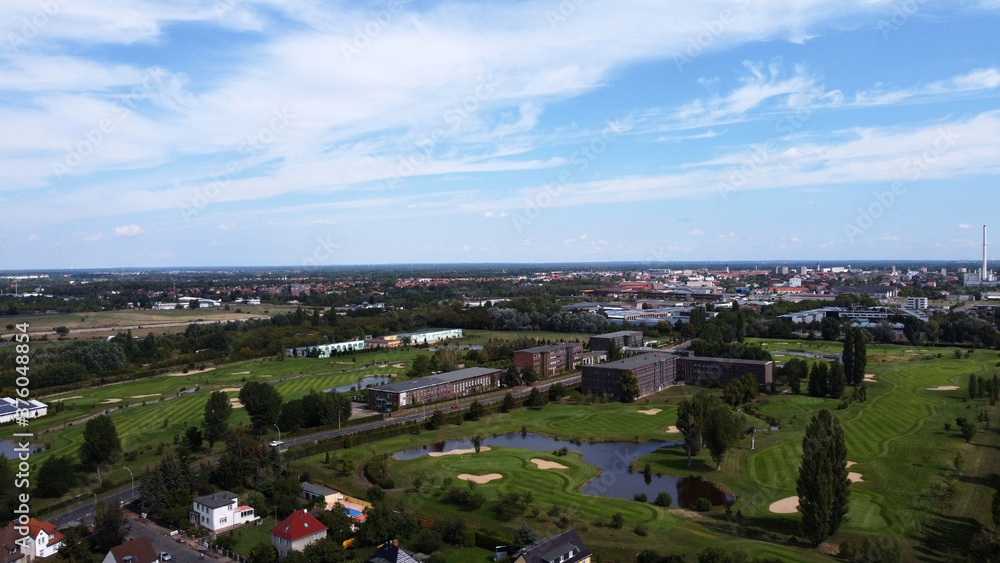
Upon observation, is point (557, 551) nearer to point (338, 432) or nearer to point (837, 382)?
point (338, 432)

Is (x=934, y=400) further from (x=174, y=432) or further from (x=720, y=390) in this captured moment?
(x=174, y=432)

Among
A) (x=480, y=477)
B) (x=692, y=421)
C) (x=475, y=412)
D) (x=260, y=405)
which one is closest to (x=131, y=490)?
(x=260, y=405)

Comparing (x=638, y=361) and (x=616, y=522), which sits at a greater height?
(x=638, y=361)

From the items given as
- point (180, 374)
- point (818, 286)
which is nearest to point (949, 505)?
point (180, 374)

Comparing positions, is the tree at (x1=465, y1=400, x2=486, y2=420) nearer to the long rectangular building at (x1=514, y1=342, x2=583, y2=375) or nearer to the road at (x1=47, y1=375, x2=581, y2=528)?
the road at (x1=47, y1=375, x2=581, y2=528)

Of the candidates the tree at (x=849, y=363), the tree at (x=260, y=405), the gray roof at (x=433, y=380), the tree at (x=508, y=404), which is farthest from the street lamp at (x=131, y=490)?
the tree at (x=849, y=363)

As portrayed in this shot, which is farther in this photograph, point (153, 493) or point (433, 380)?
point (433, 380)

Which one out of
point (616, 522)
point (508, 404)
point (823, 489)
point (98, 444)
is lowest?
point (508, 404)
